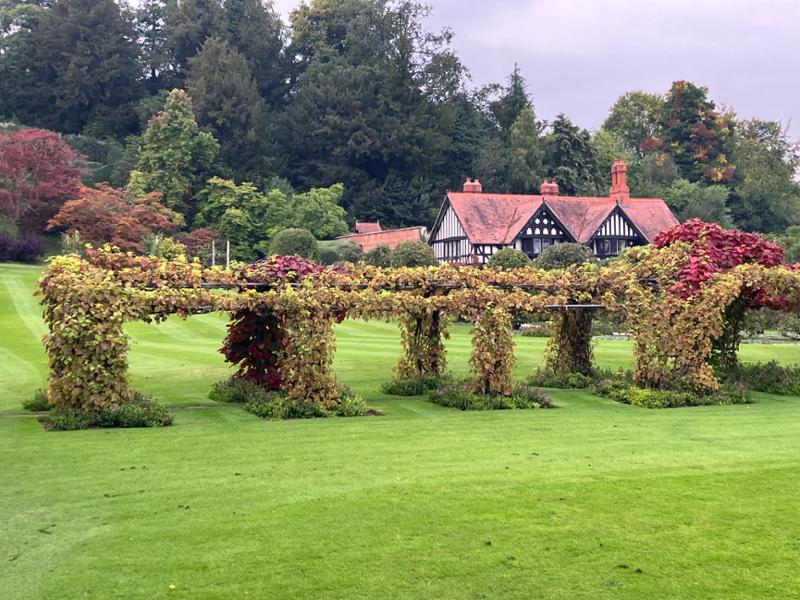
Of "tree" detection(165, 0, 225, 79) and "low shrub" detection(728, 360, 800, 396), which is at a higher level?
"tree" detection(165, 0, 225, 79)

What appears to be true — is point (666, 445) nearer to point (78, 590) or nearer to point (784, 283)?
point (784, 283)

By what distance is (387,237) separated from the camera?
160 ft

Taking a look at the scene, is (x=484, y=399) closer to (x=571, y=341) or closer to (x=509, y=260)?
(x=571, y=341)

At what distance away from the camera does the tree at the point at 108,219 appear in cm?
3969

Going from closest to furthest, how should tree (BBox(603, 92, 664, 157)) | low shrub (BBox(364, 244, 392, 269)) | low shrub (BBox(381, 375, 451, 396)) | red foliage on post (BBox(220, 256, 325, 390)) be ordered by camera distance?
red foliage on post (BBox(220, 256, 325, 390))
low shrub (BBox(381, 375, 451, 396))
low shrub (BBox(364, 244, 392, 269))
tree (BBox(603, 92, 664, 157))

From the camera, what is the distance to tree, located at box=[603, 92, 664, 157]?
78.3m

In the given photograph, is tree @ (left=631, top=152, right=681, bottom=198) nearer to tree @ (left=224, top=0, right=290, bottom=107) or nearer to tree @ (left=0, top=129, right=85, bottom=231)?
tree @ (left=224, top=0, right=290, bottom=107)

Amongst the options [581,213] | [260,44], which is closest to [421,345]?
[581,213]

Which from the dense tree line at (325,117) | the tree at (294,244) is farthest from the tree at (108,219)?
the dense tree line at (325,117)

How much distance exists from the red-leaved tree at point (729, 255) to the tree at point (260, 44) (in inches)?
2217

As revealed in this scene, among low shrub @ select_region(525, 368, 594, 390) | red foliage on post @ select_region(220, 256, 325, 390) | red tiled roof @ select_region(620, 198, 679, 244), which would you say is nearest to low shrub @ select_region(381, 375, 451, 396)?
low shrub @ select_region(525, 368, 594, 390)

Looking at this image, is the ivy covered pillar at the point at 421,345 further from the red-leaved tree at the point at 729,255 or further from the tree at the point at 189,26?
the tree at the point at 189,26

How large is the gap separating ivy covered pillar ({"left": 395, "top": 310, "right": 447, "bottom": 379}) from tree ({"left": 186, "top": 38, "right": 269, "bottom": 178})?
44184mm

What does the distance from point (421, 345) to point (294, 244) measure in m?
24.3
